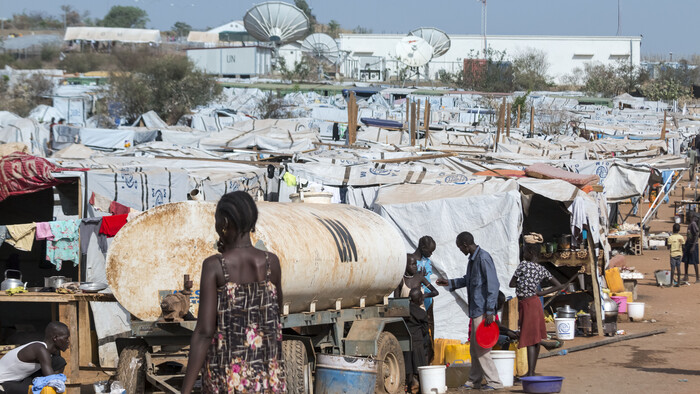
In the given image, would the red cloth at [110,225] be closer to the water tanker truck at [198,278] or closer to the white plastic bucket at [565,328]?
the water tanker truck at [198,278]

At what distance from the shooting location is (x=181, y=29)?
460ft

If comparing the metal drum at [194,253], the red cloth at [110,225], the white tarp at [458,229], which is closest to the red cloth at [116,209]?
the red cloth at [110,225]

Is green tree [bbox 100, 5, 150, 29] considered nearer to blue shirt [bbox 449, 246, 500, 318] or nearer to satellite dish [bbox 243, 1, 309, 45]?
satellite dish [bbox 243, 1, 309, 45]

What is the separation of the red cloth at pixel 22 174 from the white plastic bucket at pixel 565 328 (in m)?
A: 6.15

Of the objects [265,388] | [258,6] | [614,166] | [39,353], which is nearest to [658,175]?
[614,166]

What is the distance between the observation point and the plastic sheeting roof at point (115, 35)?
97.6 meters

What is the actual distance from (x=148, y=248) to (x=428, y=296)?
3236mm

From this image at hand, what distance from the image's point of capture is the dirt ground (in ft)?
28.9

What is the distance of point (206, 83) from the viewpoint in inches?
1820

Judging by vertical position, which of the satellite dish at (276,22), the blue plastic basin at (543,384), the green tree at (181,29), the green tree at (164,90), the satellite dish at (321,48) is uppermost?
the green tree at (181,29)

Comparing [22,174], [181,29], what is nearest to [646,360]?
[22,174]

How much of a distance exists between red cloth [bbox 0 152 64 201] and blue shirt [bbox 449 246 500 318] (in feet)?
16.4

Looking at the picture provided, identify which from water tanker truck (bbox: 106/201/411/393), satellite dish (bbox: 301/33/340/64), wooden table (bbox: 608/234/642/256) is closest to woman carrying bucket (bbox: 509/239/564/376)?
→ water tanker truck (bbox: 106/201/411/393)

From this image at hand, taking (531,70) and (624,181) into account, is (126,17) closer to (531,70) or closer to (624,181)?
(531,70)
